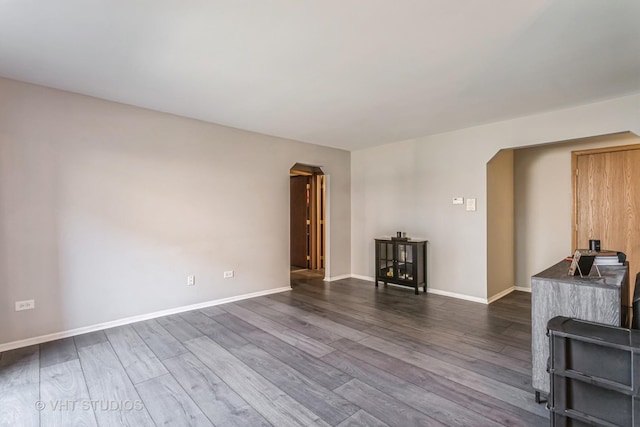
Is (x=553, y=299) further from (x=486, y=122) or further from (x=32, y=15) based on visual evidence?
(x=32, y=15)

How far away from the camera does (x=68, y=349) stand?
114 inches

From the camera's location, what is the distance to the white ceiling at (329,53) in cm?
188

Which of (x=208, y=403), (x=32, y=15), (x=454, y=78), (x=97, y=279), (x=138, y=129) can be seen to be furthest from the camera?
(x=138, y=129)

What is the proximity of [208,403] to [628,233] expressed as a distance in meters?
5.26

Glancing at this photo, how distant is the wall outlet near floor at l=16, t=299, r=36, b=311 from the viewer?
115 inches

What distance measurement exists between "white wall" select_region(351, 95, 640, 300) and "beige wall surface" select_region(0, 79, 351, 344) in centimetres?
185

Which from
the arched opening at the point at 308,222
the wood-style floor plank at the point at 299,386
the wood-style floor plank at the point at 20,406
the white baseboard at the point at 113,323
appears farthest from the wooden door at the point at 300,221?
the wood-style floor plank at the point at 20,406

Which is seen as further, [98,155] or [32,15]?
[98,155]

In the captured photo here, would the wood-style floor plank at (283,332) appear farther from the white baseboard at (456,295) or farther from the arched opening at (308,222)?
the arched opening at (308,222)

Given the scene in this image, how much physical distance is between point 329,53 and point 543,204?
4.25 meters

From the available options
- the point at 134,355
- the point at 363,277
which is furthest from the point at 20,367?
the point at 363,277

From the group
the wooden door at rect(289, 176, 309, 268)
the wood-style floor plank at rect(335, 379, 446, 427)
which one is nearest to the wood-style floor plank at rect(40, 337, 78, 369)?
the wood-style floor plank at rect(335, 379, 446, 427)

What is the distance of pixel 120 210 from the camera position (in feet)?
11.4

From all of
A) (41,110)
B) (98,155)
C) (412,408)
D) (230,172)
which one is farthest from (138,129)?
(412,408)
